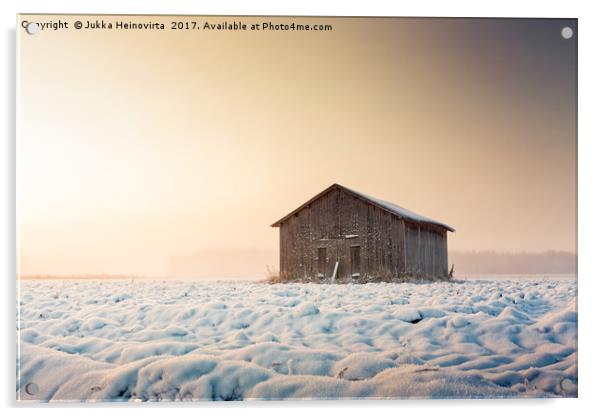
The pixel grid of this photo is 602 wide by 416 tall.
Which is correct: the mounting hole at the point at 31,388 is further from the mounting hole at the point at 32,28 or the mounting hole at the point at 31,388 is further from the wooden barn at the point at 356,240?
the mounting hole at the point at 32,28

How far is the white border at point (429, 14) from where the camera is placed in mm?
4801

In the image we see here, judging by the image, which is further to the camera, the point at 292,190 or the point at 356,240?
the point at 356,240

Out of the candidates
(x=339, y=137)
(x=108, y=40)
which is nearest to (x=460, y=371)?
(x=339, y=137)

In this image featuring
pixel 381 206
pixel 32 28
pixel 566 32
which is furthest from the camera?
pixel 381 206

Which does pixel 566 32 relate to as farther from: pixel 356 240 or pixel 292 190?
pixel 292 190

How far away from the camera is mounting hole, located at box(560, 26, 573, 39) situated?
5.03 metres

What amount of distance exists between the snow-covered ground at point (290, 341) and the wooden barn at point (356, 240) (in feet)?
0.62

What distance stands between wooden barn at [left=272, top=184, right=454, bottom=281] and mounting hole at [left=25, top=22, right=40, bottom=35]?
2.64 m

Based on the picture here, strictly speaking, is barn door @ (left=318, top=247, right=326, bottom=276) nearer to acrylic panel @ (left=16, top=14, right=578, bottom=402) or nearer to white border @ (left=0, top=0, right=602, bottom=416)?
acrylic panel @ (left=16, top=14, right=578, bottom=402)

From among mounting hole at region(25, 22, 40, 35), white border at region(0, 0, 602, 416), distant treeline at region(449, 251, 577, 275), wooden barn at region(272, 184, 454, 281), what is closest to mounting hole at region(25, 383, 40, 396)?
white border at region(0, 0, 602, 416)

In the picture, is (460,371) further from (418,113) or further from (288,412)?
(418,113)

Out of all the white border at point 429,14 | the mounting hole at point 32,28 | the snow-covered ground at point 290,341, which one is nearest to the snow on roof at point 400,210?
the snow-covered ground at point 290,341

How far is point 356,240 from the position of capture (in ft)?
17.3

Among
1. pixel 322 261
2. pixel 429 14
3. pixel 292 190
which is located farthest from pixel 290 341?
pixel 429 14
